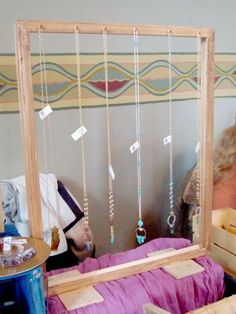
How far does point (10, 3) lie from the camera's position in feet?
5.27

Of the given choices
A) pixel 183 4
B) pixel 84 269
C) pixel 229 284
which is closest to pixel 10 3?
pixel 183 4

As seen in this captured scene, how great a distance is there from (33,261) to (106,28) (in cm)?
65

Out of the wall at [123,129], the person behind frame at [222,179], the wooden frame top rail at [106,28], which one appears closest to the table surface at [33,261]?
the wooden frame top rail at [106,28]

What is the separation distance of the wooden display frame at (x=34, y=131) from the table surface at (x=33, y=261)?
51 millimetres

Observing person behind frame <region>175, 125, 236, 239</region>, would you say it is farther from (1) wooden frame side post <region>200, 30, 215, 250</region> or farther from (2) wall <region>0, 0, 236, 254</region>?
(1) wooden frame side post <region>200, 30, 215, 250</region>

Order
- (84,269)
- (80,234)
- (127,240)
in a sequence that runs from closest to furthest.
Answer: (84,269)
(80,234)
(127,240)

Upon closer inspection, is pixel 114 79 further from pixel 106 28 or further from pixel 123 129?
pixel 106 28

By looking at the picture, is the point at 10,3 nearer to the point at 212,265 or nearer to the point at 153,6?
the point at 153,6

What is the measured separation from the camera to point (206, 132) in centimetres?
127

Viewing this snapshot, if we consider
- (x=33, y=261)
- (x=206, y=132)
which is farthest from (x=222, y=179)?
(x=33, y=261)

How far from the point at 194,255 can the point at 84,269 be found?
38 cm

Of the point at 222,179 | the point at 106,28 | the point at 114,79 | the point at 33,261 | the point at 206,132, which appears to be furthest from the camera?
the point at 114,79

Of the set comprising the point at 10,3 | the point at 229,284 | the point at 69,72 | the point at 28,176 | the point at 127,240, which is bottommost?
the point at 127,240

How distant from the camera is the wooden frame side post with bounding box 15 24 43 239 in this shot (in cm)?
96
